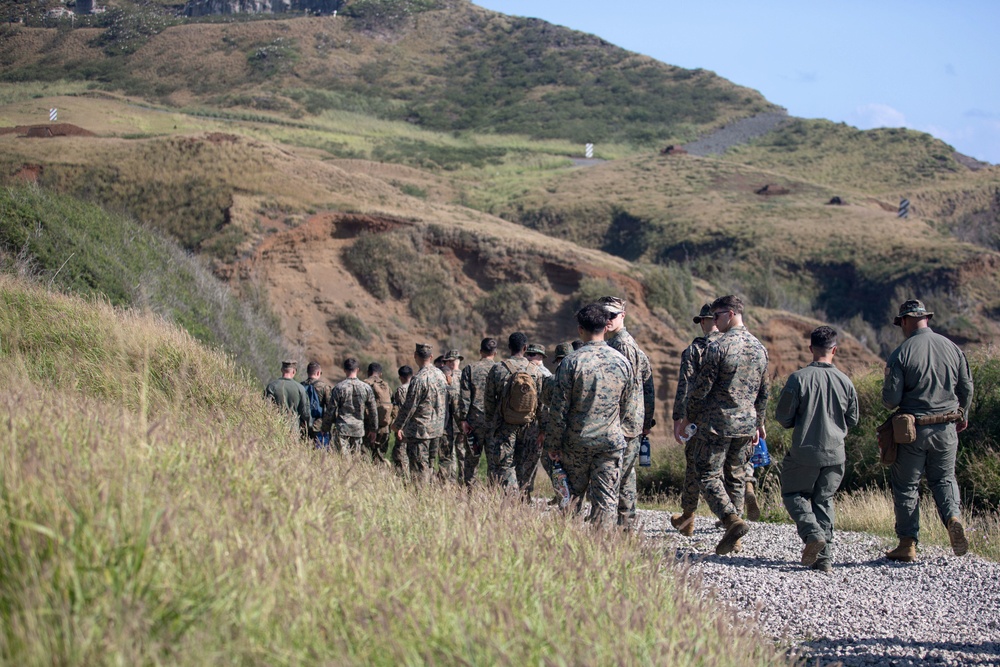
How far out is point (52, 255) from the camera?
13.1 meters

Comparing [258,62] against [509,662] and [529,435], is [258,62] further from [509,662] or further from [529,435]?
[509,662]

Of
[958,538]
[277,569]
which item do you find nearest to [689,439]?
[958,538]

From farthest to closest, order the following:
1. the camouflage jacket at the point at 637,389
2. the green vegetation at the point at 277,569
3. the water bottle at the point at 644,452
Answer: the water bottle at the point at 644,452, the camouflage jacket at the point at 637,389, the green vegetation at the point at 277,569

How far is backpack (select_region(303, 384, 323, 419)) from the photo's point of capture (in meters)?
11.9

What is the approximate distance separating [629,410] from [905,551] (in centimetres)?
265

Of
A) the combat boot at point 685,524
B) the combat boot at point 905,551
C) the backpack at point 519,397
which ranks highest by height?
the backpack at point 519,397

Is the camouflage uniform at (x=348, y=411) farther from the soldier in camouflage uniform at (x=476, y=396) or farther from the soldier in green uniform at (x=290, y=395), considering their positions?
the soldier in camouflage uniform at (x=476, y=396)

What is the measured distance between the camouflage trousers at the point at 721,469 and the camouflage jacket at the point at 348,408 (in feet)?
16.1

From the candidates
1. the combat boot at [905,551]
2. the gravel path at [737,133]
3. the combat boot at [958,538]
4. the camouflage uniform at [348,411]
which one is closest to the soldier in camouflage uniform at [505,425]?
the camouflage uniform at [348,411]

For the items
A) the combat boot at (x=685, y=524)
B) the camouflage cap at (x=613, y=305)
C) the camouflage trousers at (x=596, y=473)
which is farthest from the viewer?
the combat boot at (x=685, y=524)

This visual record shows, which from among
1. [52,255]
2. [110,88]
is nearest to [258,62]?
[110,88]

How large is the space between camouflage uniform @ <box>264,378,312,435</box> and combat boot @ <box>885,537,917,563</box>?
20.4ft

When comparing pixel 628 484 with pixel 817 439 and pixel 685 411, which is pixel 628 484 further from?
pixel 817 439

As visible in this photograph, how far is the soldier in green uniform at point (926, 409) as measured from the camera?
7352 millimetres
